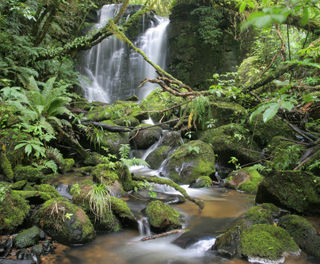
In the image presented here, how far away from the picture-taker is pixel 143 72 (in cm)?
1552

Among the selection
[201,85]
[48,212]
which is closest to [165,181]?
[48,212]

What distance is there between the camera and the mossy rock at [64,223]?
120 inches

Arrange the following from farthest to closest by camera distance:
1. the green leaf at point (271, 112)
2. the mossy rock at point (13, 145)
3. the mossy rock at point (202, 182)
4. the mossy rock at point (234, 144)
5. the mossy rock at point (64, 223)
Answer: the mossy rock at point (234, 144) → the mossy rock at point (202, 182) → the mossy rock at point (13, 145) → the mossy rock at point (64, 223) → the green leaf at point (271, 112)

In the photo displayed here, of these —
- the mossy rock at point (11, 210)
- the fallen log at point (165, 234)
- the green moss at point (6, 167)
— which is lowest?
the fallen log at point (165, 234)

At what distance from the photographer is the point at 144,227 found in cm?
364

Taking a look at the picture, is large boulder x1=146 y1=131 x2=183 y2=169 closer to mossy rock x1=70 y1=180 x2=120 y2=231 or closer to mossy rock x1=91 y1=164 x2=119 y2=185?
mossy rock x1=91 y1=164 x2=119 y2=185

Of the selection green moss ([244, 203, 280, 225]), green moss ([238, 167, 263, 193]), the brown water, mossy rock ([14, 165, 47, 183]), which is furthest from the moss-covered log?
mossy rock ([14, 165, 47, 183])

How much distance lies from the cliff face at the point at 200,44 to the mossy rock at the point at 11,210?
1197 cm

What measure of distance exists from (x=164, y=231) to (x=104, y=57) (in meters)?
14.0

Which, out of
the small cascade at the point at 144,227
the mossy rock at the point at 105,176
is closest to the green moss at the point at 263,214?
the small cascade at the point at 144,227

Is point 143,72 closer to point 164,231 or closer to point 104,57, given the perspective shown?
point 104,57

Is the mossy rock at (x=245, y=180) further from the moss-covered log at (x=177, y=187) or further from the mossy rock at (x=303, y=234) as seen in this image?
the mossy rock at (x=303, y=234)

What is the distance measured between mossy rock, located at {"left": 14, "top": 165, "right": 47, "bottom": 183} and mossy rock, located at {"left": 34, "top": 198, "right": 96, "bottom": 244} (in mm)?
1258

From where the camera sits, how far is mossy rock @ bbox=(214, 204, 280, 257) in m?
2.95
